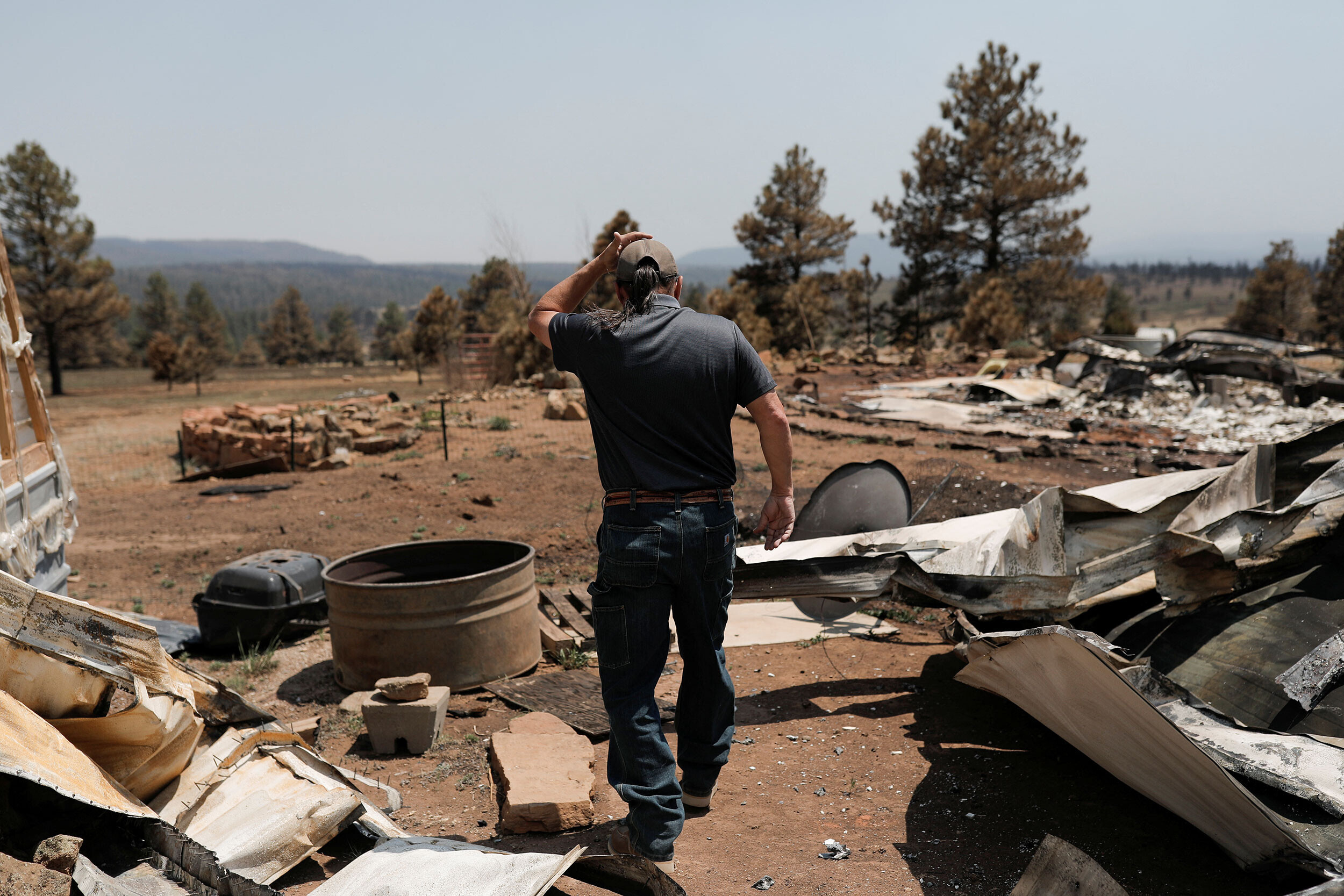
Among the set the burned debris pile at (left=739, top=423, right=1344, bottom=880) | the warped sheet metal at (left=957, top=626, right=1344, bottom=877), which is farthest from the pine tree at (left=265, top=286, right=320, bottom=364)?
the warped sheet metal at (left=957, top=626, right=1344, bottom=877)

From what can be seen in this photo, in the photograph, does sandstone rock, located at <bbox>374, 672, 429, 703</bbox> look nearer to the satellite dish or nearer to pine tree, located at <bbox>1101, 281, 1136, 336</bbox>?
the satellite dish

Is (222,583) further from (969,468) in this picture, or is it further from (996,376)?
(996,376)

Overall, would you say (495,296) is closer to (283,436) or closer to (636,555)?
(283,436)

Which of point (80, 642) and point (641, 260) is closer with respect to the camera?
point (80, 642)

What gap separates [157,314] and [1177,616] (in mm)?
78596

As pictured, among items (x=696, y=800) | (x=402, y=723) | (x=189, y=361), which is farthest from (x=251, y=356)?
(x=696, y=800)

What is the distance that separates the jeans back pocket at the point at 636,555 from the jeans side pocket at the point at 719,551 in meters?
0.17

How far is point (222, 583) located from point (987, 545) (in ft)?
14.9

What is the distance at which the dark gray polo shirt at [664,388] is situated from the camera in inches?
106

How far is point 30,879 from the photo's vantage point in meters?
2.00

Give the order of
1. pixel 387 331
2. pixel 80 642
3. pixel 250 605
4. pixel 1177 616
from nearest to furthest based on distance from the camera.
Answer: pixel 80 642, pixel 1177 616, pixel 250 605, pixel 387 331

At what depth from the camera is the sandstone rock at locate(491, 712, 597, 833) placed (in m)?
3.18

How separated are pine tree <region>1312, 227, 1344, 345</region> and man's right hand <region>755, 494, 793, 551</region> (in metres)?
44.8

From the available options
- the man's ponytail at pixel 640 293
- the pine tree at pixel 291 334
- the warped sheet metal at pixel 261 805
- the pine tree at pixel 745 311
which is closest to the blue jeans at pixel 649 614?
the man's ponytail at pixel 640 293
